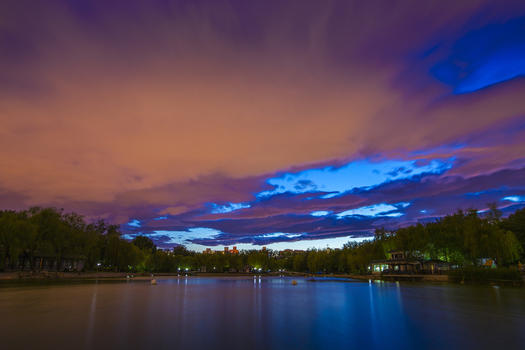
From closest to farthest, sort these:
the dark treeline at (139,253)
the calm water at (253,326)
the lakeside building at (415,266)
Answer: the calm water at (253,326) < the dark treeline at (139,253) < the lakeside building at (415,266)

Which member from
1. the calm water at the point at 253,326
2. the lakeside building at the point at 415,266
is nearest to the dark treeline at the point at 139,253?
the lakeside building at the point at 415,266

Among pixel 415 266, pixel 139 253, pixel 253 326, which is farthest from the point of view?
pixel 139 253

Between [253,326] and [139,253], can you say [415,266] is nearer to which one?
[253,326]

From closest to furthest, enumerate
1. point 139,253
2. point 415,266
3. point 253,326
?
point 253,326 < point 415,266 < point 139,253

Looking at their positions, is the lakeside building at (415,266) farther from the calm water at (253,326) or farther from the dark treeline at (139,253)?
the calm water at (253,326)

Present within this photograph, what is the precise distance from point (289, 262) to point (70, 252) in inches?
5168

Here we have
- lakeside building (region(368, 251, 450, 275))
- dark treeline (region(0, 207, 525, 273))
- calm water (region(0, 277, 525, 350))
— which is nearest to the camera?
calm water (region(0, 277, 525, 350))

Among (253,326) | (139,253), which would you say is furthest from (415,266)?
(139,253)

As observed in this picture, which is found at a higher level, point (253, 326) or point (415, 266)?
point (415, 266)

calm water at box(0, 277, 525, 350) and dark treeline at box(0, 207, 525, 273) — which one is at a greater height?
dark treeline at box(0, 207, 525, 273)

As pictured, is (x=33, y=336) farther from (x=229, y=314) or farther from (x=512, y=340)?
(x=512, y=340)

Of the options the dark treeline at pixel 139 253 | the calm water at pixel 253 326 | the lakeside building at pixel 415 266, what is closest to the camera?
the calm water at pixel 253 326

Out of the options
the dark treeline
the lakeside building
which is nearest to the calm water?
the dark treeline

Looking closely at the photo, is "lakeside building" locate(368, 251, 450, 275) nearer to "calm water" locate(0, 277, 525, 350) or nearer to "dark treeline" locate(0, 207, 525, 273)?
"dark treeline" locate(0, 207, 525, 273)
